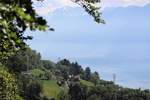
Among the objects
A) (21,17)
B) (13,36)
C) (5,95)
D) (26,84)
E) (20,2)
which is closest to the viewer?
(21,17)

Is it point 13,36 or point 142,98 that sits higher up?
point 142,98

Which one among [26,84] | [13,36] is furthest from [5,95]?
[26,84]

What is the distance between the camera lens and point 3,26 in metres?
6.93

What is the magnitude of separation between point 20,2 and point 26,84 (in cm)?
17760

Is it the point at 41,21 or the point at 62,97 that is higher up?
the point at 62,97

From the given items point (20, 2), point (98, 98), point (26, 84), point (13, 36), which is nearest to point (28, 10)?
point (20, 2)

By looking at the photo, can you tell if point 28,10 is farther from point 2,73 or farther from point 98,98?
point 98,98

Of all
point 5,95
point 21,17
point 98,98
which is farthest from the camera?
point 98,98

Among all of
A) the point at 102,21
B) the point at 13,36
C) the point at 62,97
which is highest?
the point at 62,97

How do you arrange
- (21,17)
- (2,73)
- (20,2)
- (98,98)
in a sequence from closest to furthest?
(21,17)
(20,2)
(2,73)
(98,98)

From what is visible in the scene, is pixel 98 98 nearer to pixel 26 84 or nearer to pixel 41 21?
pixel 26 84

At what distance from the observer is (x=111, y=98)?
199 meters

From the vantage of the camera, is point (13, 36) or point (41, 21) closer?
point (41, 21)

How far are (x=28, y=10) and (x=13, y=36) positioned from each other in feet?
2.17
